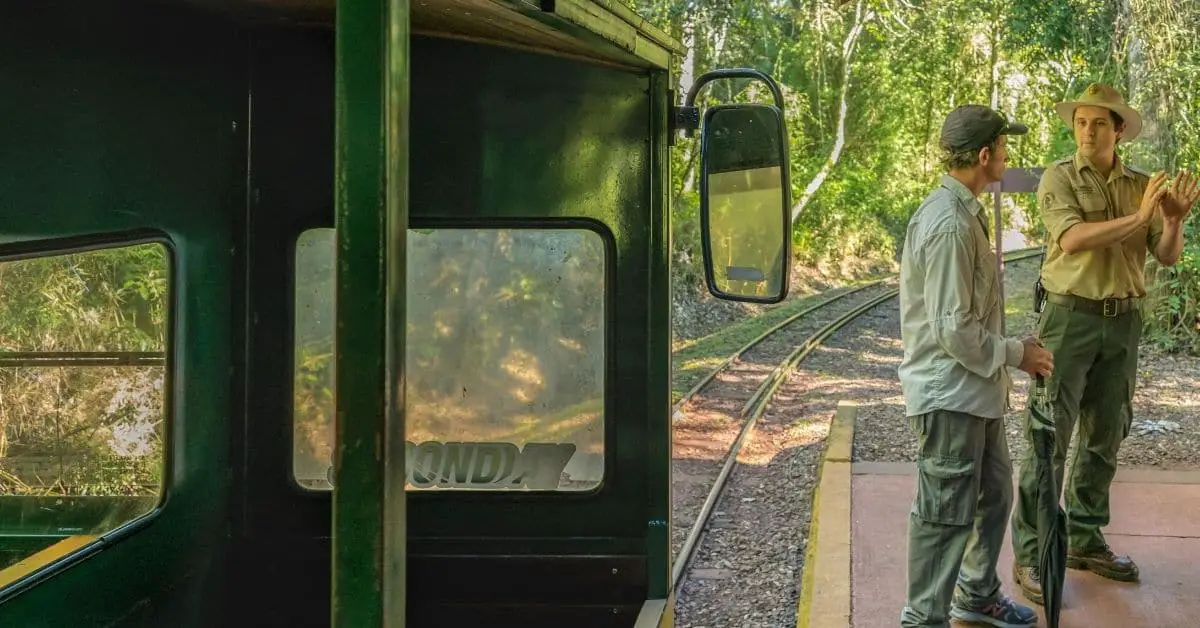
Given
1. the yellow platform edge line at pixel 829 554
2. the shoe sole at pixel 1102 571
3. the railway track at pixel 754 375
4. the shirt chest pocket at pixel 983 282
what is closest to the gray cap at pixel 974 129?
the shirt chest pocket at pixel 983 282

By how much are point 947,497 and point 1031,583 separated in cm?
123

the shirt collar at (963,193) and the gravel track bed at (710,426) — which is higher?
the shirt collar at (963,193)

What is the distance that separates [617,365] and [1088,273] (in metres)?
2.35

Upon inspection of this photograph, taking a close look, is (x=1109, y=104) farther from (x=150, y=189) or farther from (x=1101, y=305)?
(x=150, y=189)

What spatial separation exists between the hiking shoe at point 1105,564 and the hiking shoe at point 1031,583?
0.30m

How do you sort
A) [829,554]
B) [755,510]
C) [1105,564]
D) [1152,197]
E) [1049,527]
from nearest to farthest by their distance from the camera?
1. [1049,527]
2. [1152,197]
3. [1105,564]
4. [829,554]
5. [755,510]

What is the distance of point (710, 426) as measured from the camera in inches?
413

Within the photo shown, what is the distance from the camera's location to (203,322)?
9.59ft

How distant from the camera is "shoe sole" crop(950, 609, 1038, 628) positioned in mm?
4266

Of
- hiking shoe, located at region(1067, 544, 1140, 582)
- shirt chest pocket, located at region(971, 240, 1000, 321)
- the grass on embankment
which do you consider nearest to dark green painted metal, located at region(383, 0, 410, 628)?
shirt chest pocket, located at region(971, 240, 1000, 321)

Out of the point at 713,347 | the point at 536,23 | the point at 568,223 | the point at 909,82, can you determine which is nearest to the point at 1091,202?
the point at 568,223

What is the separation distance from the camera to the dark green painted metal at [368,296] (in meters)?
1.57

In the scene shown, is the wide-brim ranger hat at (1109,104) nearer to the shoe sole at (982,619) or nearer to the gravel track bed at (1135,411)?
the gravel track bed at (1135,411)

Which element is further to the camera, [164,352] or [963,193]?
[963,193]
